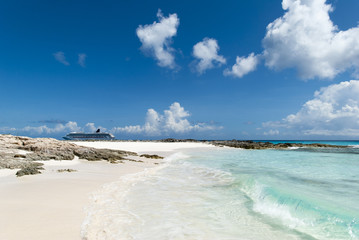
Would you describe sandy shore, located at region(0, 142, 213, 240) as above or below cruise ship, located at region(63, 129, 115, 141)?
below

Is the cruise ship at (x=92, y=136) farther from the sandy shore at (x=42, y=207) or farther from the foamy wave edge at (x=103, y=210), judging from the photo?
the foamy wave edge at (x=103, y=210)

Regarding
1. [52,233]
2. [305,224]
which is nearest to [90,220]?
[52,233]

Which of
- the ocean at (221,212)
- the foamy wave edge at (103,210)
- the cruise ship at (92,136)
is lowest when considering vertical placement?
the ocean at (221,212)

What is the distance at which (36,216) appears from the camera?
16.9ft

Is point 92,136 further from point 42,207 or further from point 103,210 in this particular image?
point 103,210

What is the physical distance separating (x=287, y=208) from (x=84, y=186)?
25.2 ft

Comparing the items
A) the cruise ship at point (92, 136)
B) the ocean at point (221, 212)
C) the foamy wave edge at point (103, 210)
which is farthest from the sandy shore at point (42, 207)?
the cruise ship at point (92, 136)

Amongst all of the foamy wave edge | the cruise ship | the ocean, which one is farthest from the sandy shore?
the cruise ship

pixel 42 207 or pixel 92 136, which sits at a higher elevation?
pixel 92 136

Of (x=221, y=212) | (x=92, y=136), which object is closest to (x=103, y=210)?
(x=221, y=212)

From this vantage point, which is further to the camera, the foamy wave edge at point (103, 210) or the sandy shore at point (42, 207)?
the foamy wave edge at point (103, 210)

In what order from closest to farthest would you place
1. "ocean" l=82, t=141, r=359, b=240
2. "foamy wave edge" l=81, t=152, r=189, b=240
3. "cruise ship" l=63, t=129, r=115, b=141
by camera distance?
"foamy wave edge" l=81, t=152, r=189, b=240 → "ocean" l=82, t=141, r=359, b=240 → "cruise ship" l=63, t=129, r=115, b=141

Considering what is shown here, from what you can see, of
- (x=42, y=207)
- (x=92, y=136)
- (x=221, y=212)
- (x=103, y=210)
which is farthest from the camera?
(x=92, y=136)

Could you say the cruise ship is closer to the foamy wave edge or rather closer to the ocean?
the foamy wave edge
